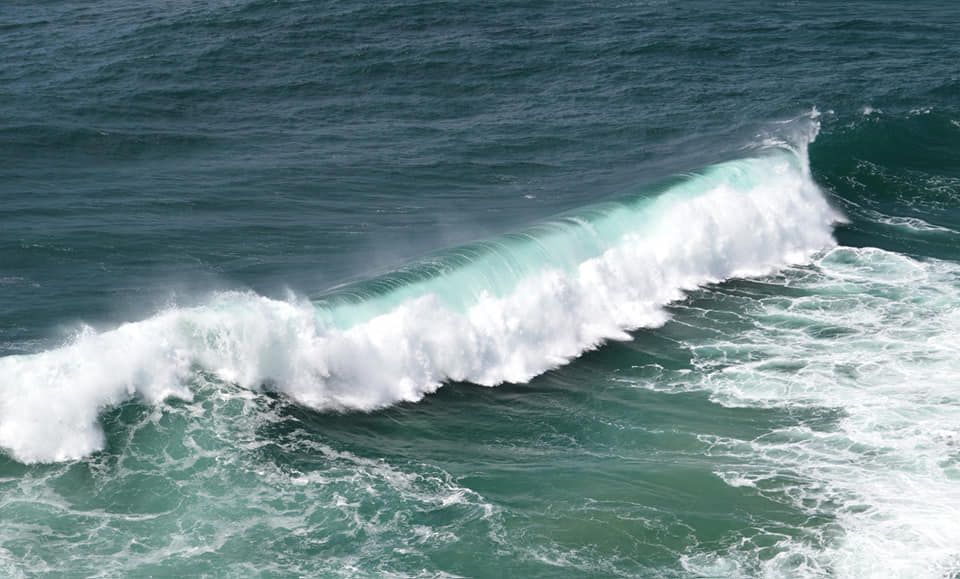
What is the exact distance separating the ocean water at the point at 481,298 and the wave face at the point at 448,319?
0.10 meters

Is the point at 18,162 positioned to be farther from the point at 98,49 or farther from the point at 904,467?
the point at 904,467

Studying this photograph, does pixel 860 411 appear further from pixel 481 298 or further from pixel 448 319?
pixel 448 319

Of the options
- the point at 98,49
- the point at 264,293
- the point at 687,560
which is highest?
the point at 98,49

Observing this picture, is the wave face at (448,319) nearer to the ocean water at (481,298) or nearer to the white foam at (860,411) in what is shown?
the ocean water at (481,298)

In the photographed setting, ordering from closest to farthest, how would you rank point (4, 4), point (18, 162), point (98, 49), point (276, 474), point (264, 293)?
point (276, 474) → point (264, 293) → point (18, 162) → point (98, 49) → point (4, 4)

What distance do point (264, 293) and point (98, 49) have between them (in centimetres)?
3202

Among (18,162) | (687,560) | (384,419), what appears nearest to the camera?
(687,560)

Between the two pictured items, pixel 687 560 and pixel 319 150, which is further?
pixel 319 150

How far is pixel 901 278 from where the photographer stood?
131 ft

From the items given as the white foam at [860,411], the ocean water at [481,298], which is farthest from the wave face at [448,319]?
the white foam at [860,411]

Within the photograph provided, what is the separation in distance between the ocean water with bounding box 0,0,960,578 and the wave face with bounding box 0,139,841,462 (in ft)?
0.34

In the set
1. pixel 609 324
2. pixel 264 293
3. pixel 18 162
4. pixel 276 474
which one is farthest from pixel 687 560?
pixel 18 162

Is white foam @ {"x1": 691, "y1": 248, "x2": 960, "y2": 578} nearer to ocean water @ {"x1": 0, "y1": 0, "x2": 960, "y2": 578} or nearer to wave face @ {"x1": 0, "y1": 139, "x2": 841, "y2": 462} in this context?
ocean water @ {"x1": 0, "y1": 0, "x2": 960, "y2": 578}

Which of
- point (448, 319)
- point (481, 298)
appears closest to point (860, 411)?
point (481, 298)
